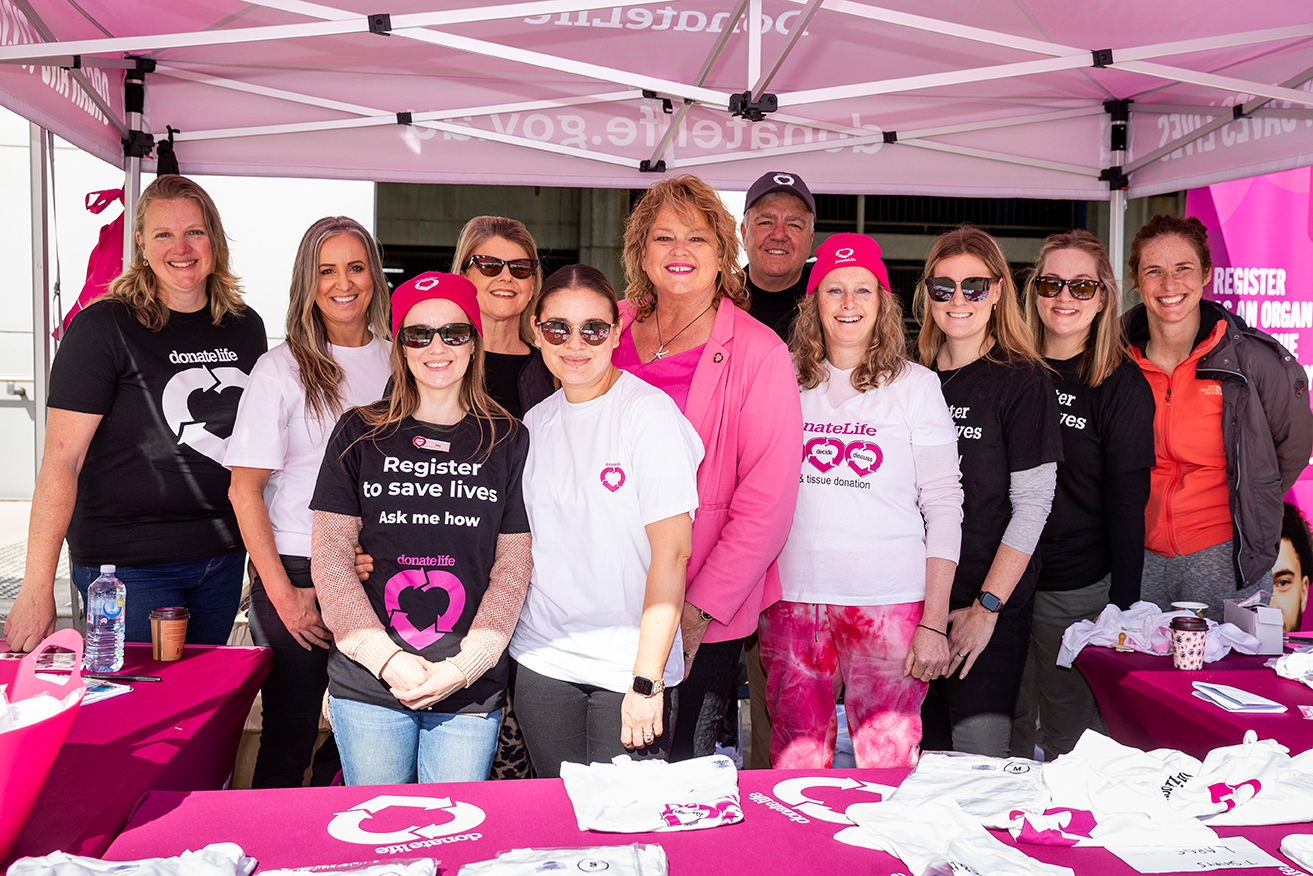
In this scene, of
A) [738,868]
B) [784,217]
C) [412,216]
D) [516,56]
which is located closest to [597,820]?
[738,868]

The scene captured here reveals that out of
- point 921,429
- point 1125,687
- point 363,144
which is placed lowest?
point 1125,687

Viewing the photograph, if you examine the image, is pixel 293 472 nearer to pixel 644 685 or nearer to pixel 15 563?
pixel 644 685

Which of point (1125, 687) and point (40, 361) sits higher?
point (40, 361)

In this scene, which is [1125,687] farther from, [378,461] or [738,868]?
[378,461]

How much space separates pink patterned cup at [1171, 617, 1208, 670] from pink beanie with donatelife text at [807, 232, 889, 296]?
1065 millimetres

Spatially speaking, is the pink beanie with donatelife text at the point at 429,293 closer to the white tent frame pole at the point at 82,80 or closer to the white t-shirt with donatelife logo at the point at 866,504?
the white t-shirt with donatelife logo at the point at 866,504

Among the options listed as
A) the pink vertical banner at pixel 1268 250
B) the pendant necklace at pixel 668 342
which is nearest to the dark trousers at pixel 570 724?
A: the pendant necklace at pixel 668 342

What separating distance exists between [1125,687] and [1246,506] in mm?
1045

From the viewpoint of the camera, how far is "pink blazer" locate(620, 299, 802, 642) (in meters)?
2.18

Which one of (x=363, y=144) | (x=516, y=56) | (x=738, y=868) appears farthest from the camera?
(x=363, y=144)

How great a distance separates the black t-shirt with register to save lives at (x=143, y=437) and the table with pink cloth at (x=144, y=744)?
1.17 ft

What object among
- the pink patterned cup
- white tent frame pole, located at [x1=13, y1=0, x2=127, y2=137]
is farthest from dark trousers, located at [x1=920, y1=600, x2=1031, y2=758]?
white tent frame pole, located at [x1=13, y1=0, x2=127, y2=137]

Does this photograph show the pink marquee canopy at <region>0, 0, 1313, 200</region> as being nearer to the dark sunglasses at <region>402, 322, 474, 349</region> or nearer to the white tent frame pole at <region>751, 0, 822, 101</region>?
the white tent frame pole at <region>751, 0, 822, 101</region>

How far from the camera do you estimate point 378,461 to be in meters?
1.98
